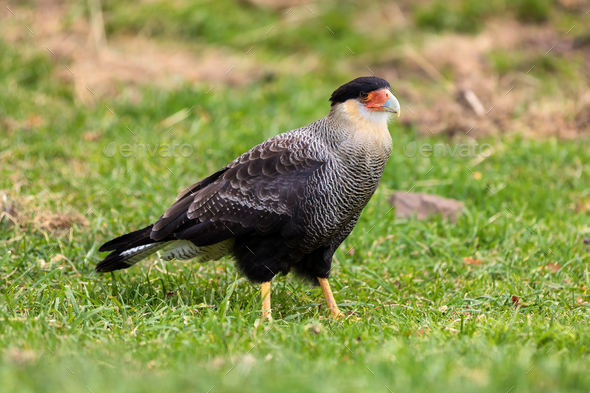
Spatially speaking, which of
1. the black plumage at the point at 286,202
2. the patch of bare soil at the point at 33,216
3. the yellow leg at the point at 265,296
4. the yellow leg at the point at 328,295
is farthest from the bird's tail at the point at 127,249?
the yellow leg at the point at 328,295

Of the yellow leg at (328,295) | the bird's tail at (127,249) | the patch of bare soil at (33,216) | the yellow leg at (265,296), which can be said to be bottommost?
the yellow leg at (328,295)

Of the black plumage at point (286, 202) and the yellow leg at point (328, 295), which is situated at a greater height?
the black plumage at point (286, 202)

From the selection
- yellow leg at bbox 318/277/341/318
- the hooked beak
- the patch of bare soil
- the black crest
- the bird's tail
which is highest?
the black crest

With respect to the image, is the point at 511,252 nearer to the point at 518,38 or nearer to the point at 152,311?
the point at 152,311

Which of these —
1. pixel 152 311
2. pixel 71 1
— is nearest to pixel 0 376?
pixel 152 311

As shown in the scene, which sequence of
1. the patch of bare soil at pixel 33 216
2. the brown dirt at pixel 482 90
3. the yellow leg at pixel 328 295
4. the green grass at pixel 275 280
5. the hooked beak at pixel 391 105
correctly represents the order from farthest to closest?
the brown dirt at pixel 482 90
the patch of bare soil at pixel 33 216
the yellow leg at pixel 328 295
the hooked beak at pixel 391 105
the green grass at pixel 275 280

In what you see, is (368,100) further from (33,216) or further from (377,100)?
(33,216)

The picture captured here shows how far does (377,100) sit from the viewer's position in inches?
154

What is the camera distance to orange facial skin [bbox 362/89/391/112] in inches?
154

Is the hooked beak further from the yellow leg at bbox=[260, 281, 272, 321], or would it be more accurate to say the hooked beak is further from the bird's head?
the yellow leg at bbox=[260, 281, 272, 321]

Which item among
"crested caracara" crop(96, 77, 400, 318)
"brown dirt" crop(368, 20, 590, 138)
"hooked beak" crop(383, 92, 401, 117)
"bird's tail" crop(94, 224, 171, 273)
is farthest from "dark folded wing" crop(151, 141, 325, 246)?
"brown dirt" crop(368, 20, 590, 138)

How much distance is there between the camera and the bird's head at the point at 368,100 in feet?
12.8

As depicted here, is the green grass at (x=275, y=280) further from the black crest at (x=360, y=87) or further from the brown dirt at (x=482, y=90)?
the black crest at (x=360, y=87)

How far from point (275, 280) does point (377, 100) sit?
63.3 inches
